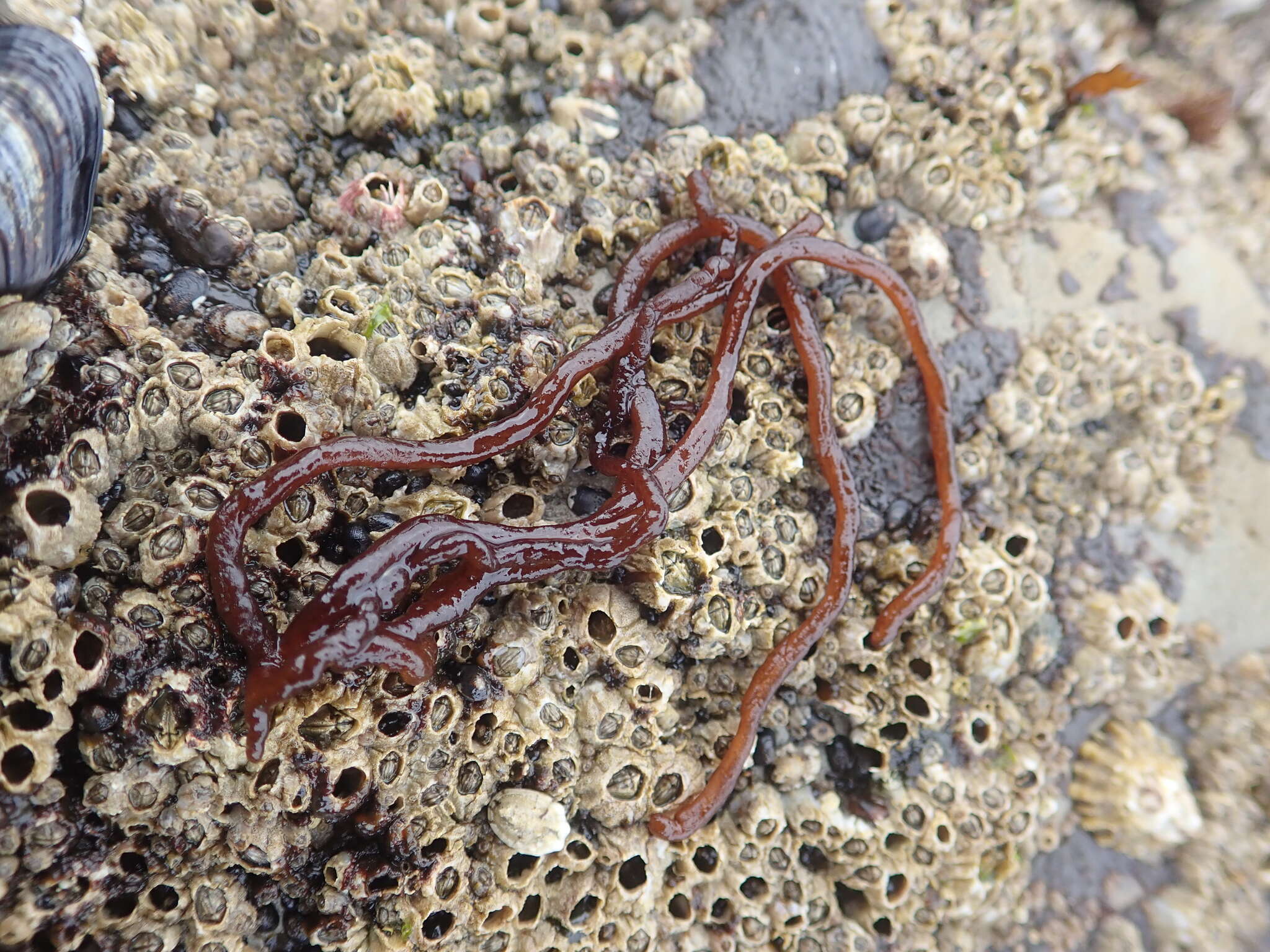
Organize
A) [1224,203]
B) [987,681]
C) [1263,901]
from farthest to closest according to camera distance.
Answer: [1224,203] → [1263,901] → [987,681]

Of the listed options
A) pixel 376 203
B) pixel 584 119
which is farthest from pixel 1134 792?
pixel 376 203

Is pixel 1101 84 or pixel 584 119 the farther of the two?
pixel 1101 84

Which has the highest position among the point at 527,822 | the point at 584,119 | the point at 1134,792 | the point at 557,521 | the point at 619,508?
the point at 584,119

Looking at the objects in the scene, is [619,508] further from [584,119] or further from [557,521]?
[584,119]

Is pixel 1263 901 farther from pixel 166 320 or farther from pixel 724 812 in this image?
pixel 166 320

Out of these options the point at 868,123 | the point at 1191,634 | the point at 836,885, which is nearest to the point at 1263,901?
the point at 1191,634

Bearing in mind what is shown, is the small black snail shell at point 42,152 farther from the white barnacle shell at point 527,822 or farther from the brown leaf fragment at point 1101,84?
the brown leaf fragment at point 1101,84

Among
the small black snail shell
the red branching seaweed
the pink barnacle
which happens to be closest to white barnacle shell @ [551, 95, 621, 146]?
the red branching seaweed
